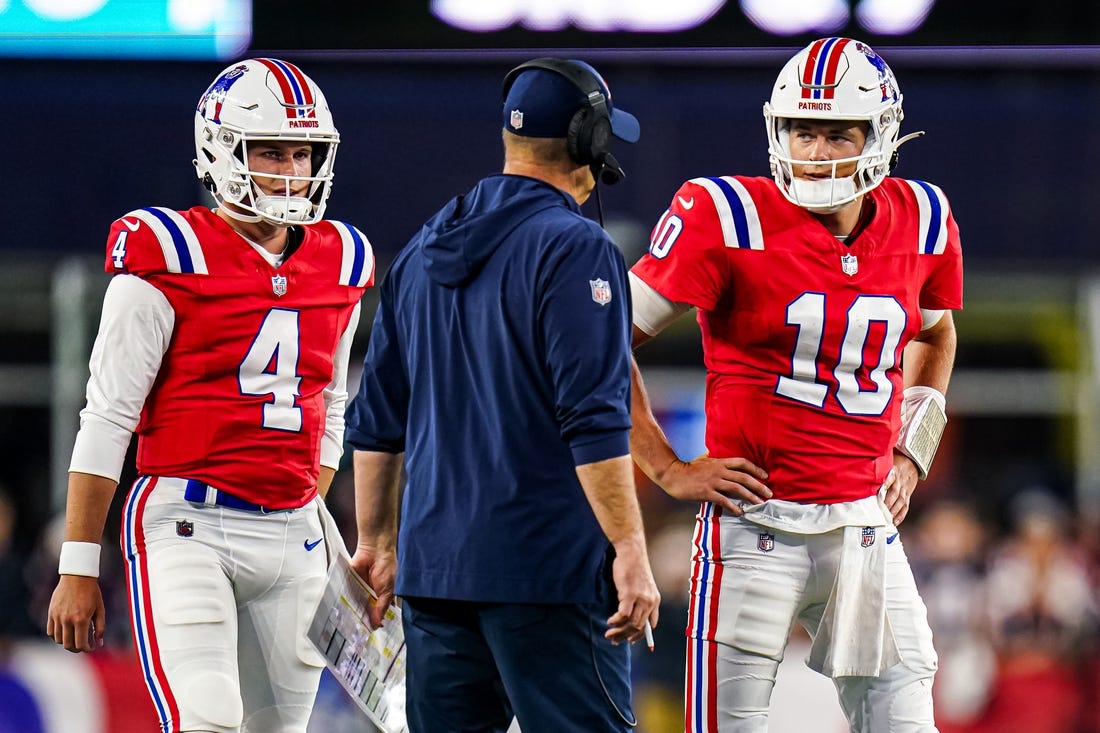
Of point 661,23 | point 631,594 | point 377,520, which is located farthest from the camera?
point 661,23

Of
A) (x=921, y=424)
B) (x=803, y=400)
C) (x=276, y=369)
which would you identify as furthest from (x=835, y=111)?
(x=276, y=369)

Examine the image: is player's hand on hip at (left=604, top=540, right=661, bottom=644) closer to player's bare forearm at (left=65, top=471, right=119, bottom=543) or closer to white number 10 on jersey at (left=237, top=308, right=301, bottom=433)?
white number 10 on jersey at (left=237, top=308, right=301, bottom=433)

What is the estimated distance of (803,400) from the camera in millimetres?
3455

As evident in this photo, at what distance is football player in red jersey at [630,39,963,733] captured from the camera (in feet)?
11.1

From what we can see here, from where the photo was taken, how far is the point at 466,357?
3.05 meters

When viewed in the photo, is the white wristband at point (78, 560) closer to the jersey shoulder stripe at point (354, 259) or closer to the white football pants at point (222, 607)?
the white football pants at point (222, 607)

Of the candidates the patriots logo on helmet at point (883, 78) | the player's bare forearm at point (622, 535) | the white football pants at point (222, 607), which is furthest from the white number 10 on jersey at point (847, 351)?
the white football pants at point (222, 607)

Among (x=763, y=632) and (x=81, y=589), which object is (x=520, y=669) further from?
Answer: (x=81, y=589)

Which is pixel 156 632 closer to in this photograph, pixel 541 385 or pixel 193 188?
pixel 541 385

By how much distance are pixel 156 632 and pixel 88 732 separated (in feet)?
10.2

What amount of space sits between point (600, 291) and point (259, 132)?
1.03m

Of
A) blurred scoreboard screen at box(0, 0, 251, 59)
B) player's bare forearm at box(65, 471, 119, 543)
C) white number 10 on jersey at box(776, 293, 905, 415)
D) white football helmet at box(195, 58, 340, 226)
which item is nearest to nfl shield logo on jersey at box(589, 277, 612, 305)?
white number 10 on jersey at box(776, 293, 905, 415)

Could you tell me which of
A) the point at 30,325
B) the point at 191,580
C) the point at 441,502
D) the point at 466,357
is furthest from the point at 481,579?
the point at 30,325

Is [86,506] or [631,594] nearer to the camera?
[631,594]
